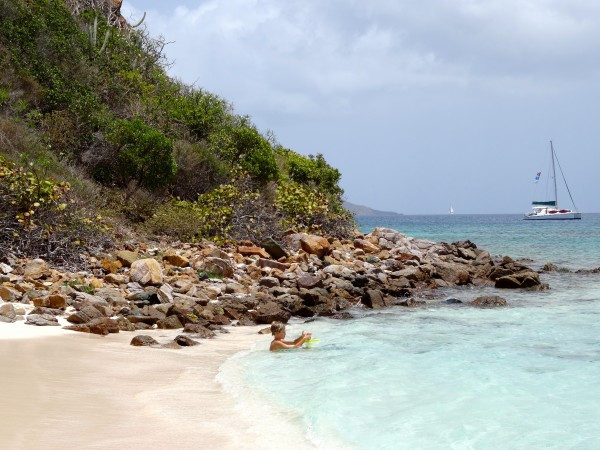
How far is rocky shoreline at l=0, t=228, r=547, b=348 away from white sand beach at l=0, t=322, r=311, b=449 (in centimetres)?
88

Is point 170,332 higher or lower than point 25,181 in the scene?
lower

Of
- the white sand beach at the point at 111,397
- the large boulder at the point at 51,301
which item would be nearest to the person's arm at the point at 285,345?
the white sand beach at the point at 111,397

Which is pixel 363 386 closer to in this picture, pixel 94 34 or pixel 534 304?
pixel 534 304

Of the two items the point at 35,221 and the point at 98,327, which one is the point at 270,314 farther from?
the point at 35,221

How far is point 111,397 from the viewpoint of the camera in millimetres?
6094

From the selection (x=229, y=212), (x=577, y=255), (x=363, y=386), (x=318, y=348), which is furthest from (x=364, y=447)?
(x=577, y=255)

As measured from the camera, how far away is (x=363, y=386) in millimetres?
7336

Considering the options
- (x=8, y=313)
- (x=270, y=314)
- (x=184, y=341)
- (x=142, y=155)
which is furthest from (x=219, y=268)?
(x=142, y=155)

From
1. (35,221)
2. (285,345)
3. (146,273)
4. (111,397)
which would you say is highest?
(35,221)

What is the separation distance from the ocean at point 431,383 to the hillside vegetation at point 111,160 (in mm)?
6471

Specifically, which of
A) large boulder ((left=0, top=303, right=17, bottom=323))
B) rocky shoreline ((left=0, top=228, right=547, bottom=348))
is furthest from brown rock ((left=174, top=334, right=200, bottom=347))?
large boulder ((left=0, top=303, right=17, bottom=323))

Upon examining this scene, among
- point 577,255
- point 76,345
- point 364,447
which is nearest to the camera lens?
point 364,447

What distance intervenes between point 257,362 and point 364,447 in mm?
3249

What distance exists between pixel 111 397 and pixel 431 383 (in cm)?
374
